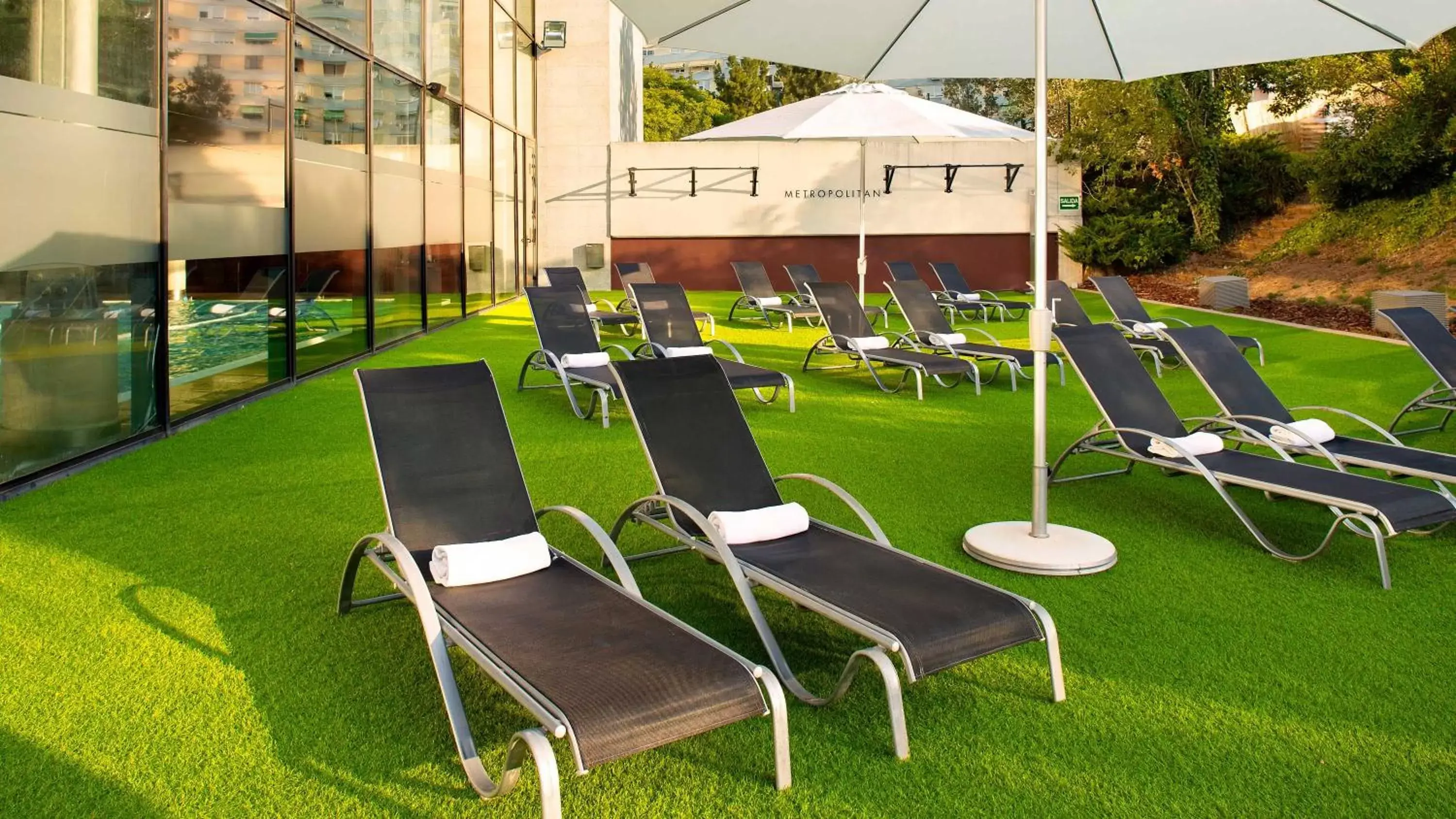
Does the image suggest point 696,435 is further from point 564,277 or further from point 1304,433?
point 564,277

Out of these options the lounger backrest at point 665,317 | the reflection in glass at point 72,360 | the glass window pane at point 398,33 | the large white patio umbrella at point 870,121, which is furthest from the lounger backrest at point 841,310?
the reflection in glass at point 72,360

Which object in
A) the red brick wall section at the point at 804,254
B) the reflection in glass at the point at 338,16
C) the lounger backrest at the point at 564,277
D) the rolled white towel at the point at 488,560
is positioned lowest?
the rolled white towel at the point at 488,560

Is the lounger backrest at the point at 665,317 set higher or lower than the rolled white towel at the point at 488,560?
higher

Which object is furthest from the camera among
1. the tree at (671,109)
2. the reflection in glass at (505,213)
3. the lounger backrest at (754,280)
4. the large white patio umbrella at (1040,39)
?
the tree at (671,109)

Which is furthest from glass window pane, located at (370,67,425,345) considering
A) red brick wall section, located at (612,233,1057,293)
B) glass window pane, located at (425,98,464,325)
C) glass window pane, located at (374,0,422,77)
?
red brick wall section, located at (612,233,1057,293)

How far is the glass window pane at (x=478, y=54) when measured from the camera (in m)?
15.0

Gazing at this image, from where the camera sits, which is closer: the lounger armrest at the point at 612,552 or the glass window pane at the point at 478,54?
the lounger armrest at the point at 612,552

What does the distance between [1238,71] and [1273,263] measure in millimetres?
4857

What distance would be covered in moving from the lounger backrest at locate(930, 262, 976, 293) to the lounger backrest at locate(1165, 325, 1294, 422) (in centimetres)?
1009

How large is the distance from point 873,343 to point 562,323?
281 centimetres

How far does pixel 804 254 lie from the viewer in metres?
22.5

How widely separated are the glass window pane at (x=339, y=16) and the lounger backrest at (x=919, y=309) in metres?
5.47

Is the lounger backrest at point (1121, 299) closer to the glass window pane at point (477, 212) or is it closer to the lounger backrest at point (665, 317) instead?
the lounger backrest at point (665, 317)

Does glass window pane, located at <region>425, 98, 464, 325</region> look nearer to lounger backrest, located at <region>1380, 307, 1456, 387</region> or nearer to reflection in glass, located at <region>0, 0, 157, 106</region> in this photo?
reflection in glass, located at <region>0, 0, 157, 106</region>
